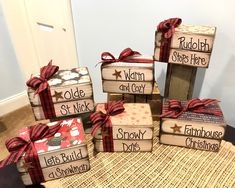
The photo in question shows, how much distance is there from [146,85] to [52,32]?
3.75 feet

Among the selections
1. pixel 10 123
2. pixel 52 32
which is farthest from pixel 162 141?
pixel 10 123

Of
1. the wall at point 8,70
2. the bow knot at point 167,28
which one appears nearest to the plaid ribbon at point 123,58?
the bow knot at point 167,28

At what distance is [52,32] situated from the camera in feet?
5.71

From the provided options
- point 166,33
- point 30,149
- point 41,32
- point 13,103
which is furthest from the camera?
point 13,103

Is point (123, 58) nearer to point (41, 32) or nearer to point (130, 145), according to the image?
point (130, 145)

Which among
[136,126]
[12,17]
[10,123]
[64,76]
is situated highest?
[12,17]

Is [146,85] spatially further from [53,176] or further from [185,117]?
[53,176]

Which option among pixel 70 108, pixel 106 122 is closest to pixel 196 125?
pixel 106 122

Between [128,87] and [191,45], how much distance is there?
250 mm

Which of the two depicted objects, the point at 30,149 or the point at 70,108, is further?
the point at 70,108

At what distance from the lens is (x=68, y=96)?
780 millimetres

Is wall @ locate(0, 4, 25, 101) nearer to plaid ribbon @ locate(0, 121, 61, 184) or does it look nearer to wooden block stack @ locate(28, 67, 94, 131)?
wooden block stack @ locate(28, 67, 94, 131)

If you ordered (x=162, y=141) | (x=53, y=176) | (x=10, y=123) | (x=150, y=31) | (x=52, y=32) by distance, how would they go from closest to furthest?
(x=53, y=176), (x=162, y=141), (x=150, y=31), (x=52, y=32), (x=10, y=123)

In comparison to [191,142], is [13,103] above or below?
below
